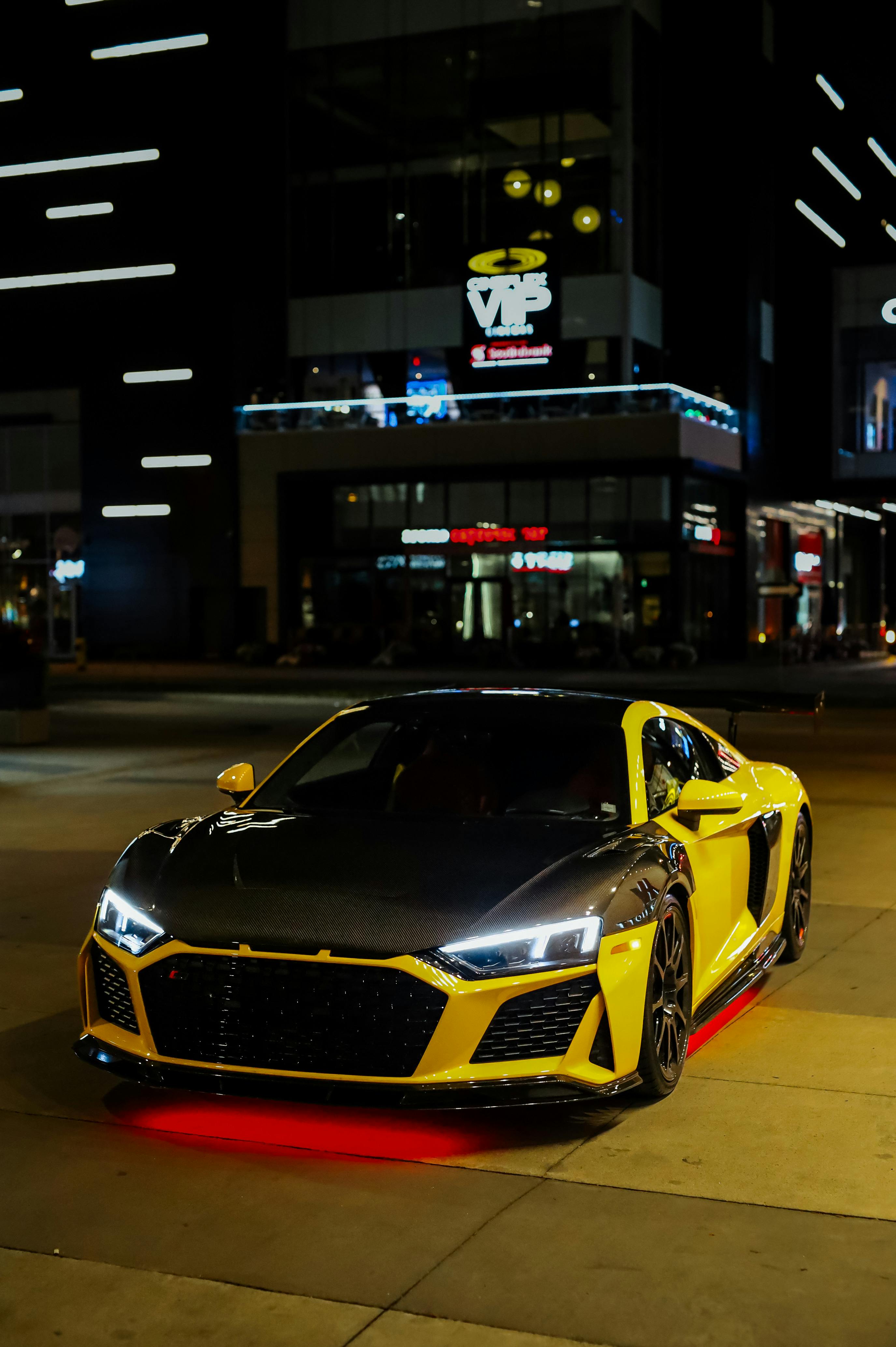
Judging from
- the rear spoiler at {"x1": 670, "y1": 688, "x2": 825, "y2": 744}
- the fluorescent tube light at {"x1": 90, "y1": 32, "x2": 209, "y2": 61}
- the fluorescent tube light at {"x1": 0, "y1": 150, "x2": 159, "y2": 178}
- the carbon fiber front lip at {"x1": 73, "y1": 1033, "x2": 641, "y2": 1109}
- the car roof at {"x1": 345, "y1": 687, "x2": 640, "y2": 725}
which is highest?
the fluorescent tube light at {"x1": 90, "y1": 32, "x2": 209, "y2": 61}

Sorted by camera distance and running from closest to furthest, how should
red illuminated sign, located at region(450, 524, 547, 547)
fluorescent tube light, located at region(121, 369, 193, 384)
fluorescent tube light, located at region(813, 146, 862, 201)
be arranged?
1. red illuminated sign, located at region(450, 524, 547, 547)
2. fluorescent tube light, located at region(121, 369, 193, 384)
3. fluorescent tube light, located at region(813, 146, 862, 201)

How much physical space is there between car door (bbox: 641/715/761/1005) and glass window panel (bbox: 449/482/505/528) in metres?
36.7

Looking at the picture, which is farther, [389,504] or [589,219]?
[389,504]

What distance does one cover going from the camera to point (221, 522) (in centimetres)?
4650

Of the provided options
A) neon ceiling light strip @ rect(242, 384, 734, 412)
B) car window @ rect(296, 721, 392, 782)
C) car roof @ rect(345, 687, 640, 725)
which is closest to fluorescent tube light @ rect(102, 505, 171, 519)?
neon ceiling light strip @ rect(242, 384, 734, 412)

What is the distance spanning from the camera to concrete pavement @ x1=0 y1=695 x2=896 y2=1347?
382cm

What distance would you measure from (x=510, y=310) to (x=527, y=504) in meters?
5.27

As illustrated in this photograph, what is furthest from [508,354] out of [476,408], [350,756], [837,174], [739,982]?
[739,982]

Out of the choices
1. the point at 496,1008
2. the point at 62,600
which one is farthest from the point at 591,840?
the point at 62,600

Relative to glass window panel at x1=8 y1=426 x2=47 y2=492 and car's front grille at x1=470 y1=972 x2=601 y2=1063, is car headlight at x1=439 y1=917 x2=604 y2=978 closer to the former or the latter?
car's front grille at x1=470 y1=972 x2=601 y2=1063

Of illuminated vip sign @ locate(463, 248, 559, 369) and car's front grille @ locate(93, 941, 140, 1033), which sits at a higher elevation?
illuminated vip sign @ locate(463, 248, 559, 369)

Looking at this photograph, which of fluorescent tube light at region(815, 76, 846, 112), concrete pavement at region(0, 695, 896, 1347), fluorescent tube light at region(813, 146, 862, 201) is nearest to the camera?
concrete pavement at region(0, 695, 896, 1347)

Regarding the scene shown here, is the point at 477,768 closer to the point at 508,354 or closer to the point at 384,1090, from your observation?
the point at 384,1090

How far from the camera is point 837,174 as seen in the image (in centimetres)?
5366
